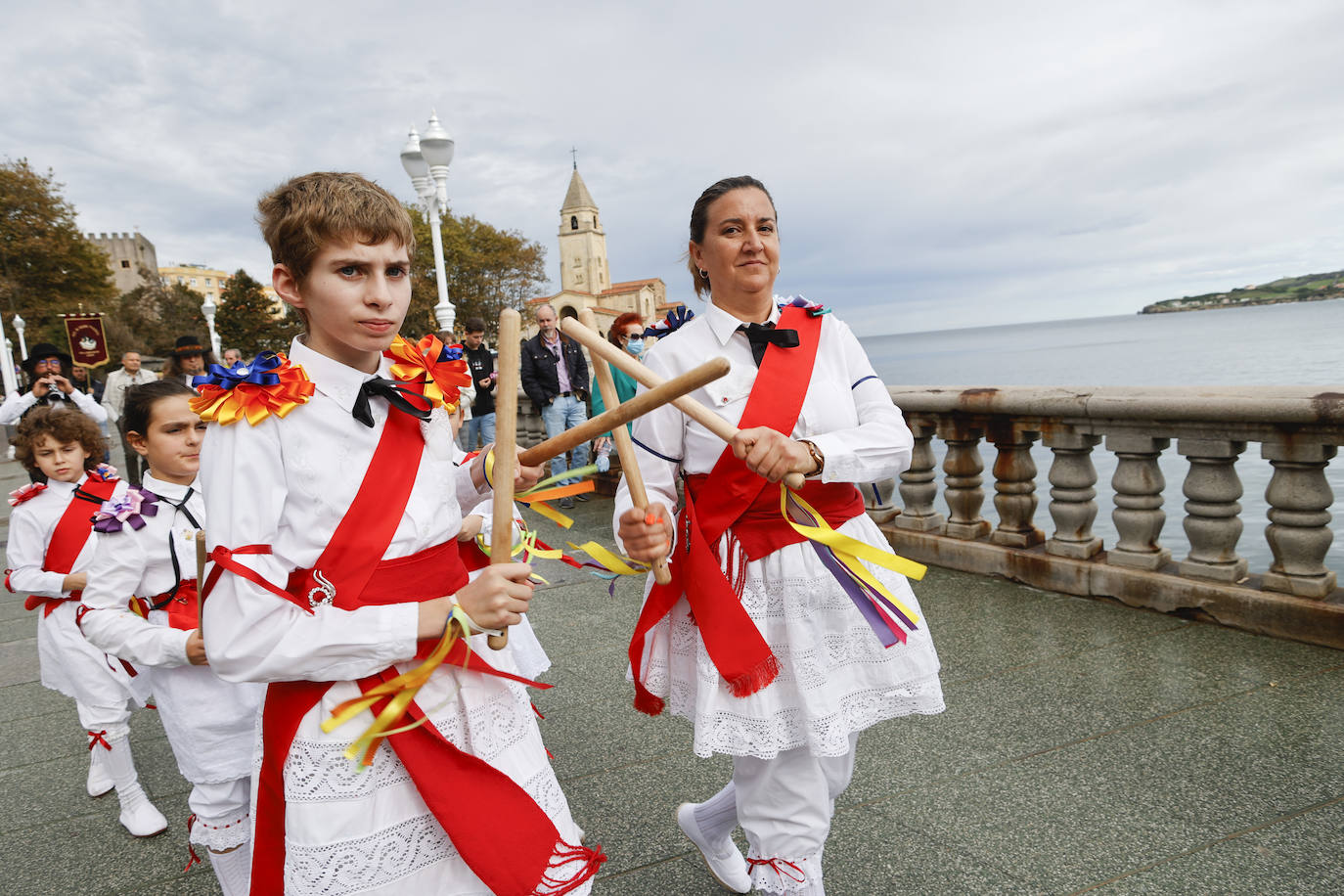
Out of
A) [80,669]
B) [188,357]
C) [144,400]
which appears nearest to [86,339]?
[188,357]

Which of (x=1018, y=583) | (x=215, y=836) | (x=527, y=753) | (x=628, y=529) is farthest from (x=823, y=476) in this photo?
(x=1018, y=583)

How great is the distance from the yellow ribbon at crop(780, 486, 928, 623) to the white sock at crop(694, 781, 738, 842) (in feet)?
2.69

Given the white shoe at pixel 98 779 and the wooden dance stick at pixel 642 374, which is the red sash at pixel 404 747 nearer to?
the wooden dance stick at pixel 642 374

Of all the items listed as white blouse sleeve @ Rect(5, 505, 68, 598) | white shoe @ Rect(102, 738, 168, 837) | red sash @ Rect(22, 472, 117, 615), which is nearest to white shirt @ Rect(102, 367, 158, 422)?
white blouse sleeve @ Rect(5, 505, 68, 598)

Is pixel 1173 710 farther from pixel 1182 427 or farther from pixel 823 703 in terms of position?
pixel 823 703

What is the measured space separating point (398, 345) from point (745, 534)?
1.02m

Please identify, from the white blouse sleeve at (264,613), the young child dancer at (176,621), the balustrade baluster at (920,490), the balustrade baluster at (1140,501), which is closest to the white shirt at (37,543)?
the young child dancer at (176,621)

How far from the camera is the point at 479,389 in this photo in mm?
9953

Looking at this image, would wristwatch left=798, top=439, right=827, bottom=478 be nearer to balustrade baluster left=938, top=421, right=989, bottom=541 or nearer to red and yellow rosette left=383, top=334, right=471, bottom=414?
red and yellow rosette left=383, top=334, right=471, bottom=414

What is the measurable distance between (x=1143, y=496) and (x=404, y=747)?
4.20m

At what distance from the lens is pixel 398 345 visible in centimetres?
190

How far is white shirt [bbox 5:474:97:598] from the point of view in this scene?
12.0 ft

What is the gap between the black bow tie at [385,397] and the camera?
170cm

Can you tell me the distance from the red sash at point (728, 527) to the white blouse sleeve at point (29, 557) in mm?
3017
